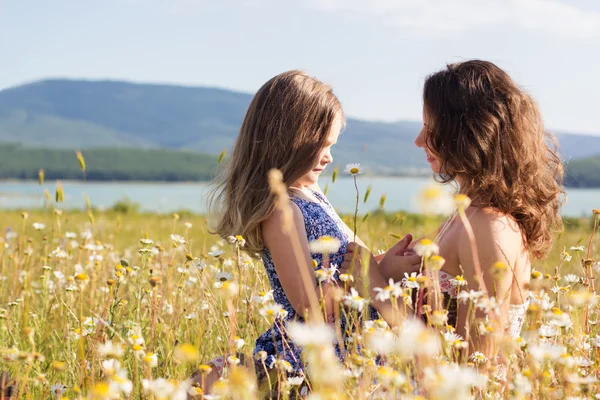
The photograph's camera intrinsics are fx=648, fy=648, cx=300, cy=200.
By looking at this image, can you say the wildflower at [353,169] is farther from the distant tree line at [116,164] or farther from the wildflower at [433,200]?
the distant tree line at [116,164]

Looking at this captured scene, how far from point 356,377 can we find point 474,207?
44.8 inches

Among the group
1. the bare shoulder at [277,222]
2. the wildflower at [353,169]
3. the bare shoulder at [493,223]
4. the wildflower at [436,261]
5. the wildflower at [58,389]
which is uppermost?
the wildflower at [353,169]

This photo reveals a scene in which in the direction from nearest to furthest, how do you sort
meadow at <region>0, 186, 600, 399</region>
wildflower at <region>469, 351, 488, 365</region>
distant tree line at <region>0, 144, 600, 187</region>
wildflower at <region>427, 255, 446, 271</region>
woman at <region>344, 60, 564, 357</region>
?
1. meadow at <region>0, 186, 600, 399</region>
2. wildflower at <region>427, 255, 446, 271</region>
3. wildflower at <region>469, 351, 488, 365</region>
4. woman at <region>344, 60, 564, 357</region>
5. distant tree line at <region>0, 144, 600, 187</region>

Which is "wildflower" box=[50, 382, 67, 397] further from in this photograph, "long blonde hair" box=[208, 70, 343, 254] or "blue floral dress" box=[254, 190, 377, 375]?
"long blonde hair" box=[208, 70, 343, 254]

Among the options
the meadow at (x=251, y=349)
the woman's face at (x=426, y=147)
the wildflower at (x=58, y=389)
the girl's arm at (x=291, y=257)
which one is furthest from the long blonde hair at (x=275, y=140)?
the wildflower at (x=58, y=389)

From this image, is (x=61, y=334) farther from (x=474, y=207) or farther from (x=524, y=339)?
(x=524, y=339)

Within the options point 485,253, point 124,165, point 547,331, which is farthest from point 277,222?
point 124,165

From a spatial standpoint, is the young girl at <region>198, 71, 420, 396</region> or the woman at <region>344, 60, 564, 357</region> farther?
the young girl at <region>198, 71, 420, 396</region>

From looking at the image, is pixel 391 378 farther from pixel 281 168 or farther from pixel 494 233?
pixel 281 168

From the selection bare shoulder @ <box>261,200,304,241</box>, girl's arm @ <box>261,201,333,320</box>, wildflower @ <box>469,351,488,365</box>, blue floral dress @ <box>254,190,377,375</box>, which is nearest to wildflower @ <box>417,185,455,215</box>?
wildflower @ <box>469,351,488,365</box>

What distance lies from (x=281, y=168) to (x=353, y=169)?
41 cm

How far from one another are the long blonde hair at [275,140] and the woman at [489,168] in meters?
0.47

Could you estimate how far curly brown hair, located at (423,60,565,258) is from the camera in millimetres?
2771

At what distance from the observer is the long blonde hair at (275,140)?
115 inches
